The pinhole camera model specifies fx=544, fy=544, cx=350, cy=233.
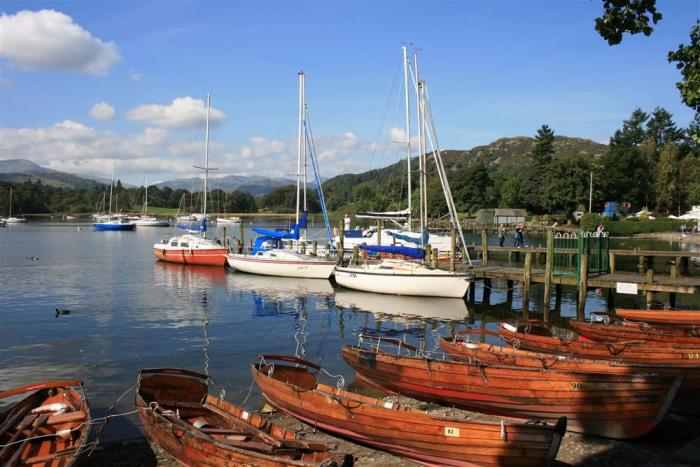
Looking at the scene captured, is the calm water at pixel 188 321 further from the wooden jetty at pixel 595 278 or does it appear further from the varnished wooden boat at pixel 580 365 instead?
the varnished wooden boat at pixel 580 365

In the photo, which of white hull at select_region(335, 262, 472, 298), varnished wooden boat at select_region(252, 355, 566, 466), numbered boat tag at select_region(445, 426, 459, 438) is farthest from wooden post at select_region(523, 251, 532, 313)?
numbered boat tag at select_region(445, 426, 459, 438)

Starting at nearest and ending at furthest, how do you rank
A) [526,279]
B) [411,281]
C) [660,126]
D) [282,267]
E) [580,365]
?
[580,365], [526,279], [411,281], [282,267], [660,126]

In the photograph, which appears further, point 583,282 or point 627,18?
point 583,282

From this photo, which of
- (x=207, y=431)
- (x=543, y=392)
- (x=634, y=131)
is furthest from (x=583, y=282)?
(x=634, y=131)

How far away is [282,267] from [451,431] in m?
31.0

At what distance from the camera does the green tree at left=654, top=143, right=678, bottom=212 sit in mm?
106125

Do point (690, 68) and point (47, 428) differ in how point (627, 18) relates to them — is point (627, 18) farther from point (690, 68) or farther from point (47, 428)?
point (47, 428)

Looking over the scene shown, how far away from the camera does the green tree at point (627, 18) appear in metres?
9.40

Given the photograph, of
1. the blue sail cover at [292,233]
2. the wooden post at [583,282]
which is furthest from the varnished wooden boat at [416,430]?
the blue sail cover at [292,233]

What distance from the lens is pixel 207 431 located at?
1056cm

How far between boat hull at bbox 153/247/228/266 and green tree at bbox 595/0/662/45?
40.6 m

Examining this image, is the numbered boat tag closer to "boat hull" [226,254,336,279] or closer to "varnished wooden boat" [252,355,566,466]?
"varnished wooden boat" [252,355,566,466]

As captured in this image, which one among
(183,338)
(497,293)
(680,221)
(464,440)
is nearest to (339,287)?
(497,293)

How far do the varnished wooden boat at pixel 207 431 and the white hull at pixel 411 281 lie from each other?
19.5m
